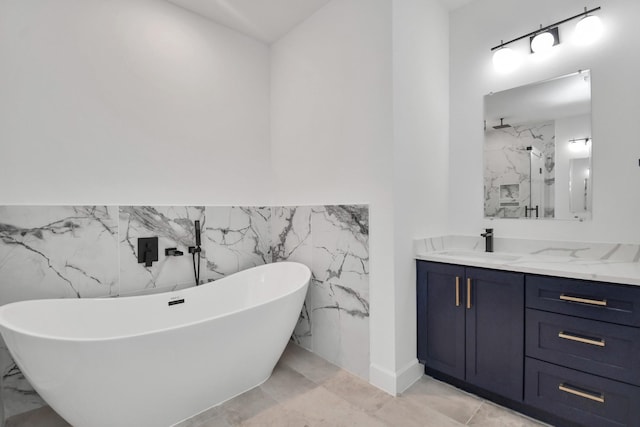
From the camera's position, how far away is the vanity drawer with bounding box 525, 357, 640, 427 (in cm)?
135

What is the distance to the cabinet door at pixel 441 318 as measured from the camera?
189 centimetres

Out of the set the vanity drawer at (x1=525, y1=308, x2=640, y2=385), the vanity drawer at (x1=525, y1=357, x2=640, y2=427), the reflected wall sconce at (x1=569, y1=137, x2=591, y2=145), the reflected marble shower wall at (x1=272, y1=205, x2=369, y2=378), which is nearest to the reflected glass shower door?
the reflected wall sconce at (x1=569, y1=137, x2=591, y2=145)

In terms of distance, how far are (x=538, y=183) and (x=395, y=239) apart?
1.15 m

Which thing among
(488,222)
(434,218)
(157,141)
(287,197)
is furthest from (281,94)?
(488,222)

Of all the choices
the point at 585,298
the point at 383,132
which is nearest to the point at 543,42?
the point at 383,132

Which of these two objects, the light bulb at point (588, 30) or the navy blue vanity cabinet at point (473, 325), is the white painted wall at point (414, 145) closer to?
the navy blue vanity cabinet at point (473, 325)

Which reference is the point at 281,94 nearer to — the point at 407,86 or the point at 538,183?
the point at 407,86

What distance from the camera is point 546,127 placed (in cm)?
207

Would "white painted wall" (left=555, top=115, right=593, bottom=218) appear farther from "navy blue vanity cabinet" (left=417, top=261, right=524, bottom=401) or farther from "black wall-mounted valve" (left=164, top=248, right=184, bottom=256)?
"black wall-mounted valve" (left=164, top=248, right=184, bottom=256)

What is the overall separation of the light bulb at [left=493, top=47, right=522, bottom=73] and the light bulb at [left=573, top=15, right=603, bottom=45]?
0.34 metres

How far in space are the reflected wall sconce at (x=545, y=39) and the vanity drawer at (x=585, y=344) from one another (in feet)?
5.78

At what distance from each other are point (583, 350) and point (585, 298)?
258 millimetres

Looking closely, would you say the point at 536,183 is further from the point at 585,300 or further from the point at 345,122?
the point at 345,122

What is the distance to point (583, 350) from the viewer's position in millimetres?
1451
